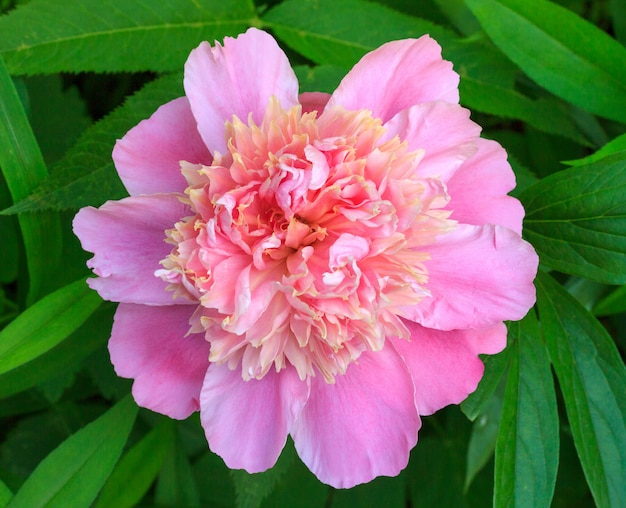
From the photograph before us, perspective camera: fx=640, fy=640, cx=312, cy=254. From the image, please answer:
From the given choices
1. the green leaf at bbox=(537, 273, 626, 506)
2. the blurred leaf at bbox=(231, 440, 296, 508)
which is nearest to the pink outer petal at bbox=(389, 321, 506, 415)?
the green leaf at bbox=(537, 273, 626, 506)

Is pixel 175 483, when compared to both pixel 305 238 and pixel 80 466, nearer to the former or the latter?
pixel 80 466

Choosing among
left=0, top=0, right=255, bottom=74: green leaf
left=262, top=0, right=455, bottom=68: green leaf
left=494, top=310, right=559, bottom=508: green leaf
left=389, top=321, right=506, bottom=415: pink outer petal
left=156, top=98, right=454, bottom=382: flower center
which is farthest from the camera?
left=262, top=0, right=455, bottom=68: green leaf

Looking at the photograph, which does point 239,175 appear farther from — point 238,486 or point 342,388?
point 238,486

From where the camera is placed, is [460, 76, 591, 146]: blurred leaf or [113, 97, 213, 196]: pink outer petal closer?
[113, 97, 213, 196]: pink outer petal

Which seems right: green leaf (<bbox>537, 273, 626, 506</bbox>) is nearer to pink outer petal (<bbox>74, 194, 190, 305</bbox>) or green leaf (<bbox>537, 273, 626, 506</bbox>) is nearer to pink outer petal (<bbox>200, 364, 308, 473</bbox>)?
pink outer petal (<bbox>200, 364, 308, 473</bbox>)

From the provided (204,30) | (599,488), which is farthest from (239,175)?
(599,488)

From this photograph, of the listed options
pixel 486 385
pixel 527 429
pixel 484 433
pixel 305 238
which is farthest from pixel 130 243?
pixel 484 433

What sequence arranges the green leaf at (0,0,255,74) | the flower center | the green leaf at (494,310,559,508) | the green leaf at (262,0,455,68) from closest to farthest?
1. the flower center
2. the green leaf at (494,310,559,508)
3. the green leaf at (0,0,255,74)
4. the green leaf at (262,0,455,68)

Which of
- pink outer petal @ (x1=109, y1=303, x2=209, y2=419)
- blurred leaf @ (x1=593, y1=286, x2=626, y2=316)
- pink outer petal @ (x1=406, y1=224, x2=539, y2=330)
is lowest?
blurred leaf @ (x1=593, y1=286, x2=626, y2=316)
